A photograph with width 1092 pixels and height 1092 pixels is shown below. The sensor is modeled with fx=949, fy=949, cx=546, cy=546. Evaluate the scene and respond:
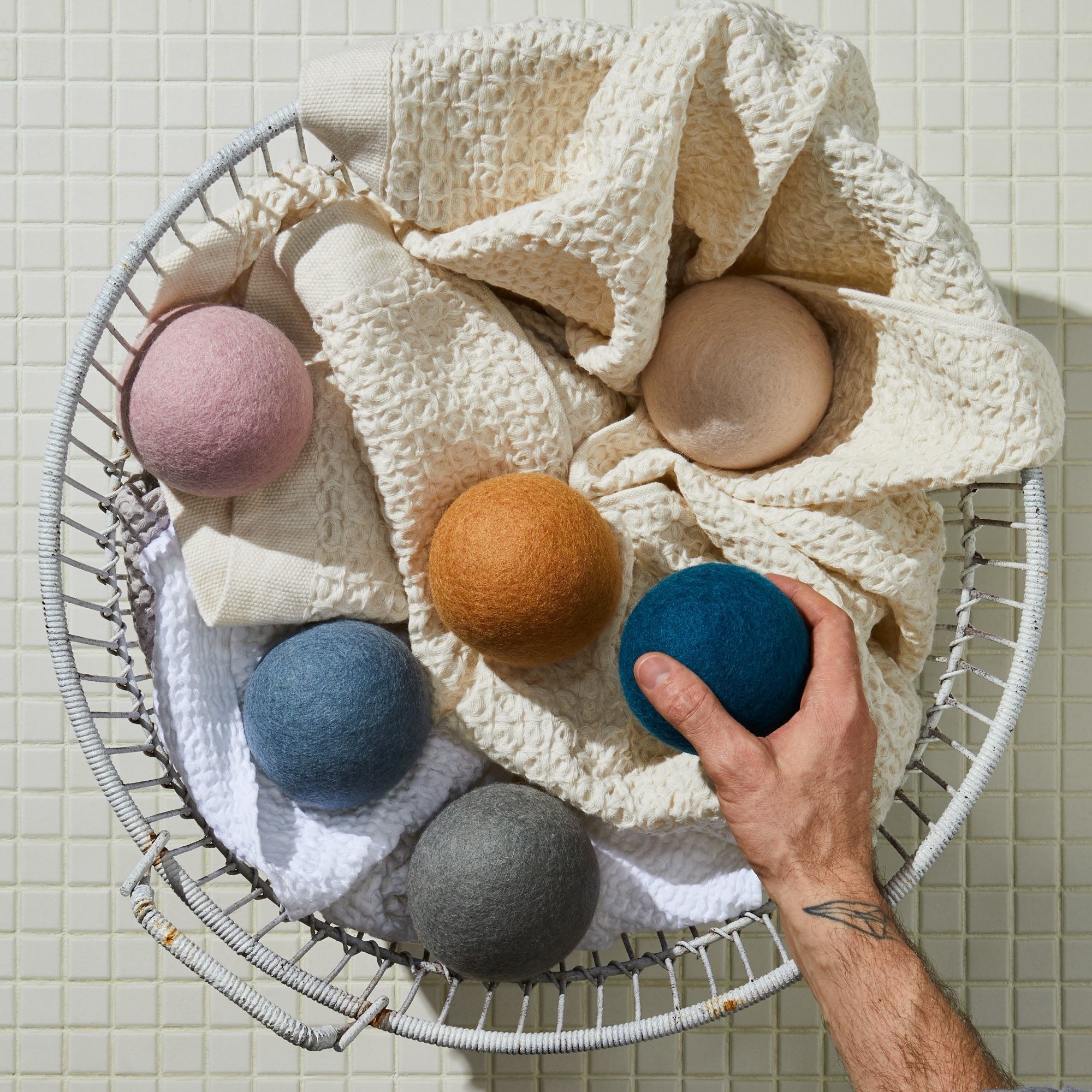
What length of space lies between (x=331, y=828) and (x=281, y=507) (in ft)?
0.74

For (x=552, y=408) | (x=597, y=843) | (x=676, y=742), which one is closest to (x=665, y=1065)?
(x=597, y=843)

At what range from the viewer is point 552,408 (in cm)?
67

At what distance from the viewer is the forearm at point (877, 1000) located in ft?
1.71

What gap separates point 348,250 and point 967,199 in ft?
1.81

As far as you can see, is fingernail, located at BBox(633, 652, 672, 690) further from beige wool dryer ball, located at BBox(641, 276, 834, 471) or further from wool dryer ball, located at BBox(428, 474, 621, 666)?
beige wool dryer ball, located at BBox(641, 276, 834, 471)

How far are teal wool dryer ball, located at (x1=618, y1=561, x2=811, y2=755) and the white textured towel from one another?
157 millimetres

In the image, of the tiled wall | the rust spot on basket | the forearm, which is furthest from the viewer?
the tiled wall

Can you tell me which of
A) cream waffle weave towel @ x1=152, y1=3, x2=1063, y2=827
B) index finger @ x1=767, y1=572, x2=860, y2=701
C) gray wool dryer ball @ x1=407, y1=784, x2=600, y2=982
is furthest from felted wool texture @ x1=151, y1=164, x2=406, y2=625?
index finger @ x1=767, y1=572, x2=860, y2=701

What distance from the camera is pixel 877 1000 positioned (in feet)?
1.76

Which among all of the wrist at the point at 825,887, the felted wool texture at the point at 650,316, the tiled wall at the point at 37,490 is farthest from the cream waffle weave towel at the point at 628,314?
the tiled wall at the point at 37,490

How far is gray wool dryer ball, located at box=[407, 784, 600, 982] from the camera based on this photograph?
578 mm

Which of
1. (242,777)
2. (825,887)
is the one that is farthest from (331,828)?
(825,887)

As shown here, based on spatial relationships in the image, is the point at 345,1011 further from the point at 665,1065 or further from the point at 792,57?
the point at 792,57

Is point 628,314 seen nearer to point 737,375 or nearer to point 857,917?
point 737,375
